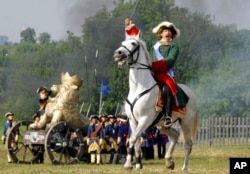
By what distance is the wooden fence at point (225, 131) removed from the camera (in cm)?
3559

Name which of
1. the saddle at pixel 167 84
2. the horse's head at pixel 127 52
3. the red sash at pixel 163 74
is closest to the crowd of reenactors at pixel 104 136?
the saddle at pixel 167 84

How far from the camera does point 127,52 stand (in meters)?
13.9

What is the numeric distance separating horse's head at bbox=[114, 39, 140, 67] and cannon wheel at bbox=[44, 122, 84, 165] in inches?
229

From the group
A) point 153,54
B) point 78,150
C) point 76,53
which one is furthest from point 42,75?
point 153,54

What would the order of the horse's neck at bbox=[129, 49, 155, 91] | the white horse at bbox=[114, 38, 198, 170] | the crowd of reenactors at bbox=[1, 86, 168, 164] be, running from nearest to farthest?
1. the white horse at bbox=[114, 38, 198, 170]
2. the horse's neck at bbox=[129, 49, 155, 91]
3. the crowd of reenactors at bbox=[1, 86, 168, 164]

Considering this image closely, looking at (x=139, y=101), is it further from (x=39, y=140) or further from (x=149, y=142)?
(x=149, y=142)

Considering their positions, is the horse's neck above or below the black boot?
above

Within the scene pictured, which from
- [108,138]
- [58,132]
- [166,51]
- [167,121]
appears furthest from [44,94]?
[167,121]

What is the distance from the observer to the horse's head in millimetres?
13734

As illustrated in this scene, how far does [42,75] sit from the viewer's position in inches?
1972

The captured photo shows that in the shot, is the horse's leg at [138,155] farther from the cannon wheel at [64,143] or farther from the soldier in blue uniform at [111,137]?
the soldier in blue uniform at [111,137]

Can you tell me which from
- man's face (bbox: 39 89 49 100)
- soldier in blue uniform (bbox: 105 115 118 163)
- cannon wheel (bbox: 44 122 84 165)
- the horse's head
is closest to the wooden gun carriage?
cannon wheel (bbox: 44 122 84 165)

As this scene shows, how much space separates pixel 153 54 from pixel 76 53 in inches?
1189

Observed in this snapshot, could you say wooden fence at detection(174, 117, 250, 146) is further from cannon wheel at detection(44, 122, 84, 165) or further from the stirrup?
the stirrup
